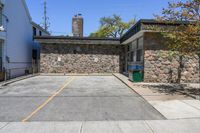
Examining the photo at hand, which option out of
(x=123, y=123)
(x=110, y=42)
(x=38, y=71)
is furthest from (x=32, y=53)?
(x=123, y=123)

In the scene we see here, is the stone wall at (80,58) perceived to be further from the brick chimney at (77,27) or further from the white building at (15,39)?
the brick chimney at (77,27)

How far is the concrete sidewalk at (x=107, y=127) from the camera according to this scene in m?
6.76

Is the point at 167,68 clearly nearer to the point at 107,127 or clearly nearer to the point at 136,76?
the point at 136,76

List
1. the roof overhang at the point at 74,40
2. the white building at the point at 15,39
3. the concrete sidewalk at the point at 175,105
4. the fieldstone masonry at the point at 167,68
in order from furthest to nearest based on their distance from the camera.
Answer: the roof overhang at the point at 74,40 < the white building at the point at 15,39 < the fieldstone masonry at the point at 167,68 < the concrete sidewalk at the point at 175,105

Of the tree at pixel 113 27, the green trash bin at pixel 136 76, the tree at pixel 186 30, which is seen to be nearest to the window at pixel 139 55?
the green trash bin at pixel 136 76

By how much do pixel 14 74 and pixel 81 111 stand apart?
14990 mm

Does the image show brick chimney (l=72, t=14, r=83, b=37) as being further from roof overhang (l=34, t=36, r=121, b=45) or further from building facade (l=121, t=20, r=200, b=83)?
building facade (l=121, t=20, r=200, b=83)

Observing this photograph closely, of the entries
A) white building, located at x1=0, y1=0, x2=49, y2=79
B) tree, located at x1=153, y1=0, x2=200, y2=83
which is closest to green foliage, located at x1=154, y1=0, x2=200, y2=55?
tree, located at x1=153, y1=0, x2=200, y2=83

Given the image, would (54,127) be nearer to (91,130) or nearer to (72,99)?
(91,130)

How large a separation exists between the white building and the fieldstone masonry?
10092mm

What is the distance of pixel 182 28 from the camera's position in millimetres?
13766

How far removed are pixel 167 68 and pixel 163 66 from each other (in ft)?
1.01

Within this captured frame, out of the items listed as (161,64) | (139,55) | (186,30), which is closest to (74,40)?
(139,55)

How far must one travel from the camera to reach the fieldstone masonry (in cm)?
1791
